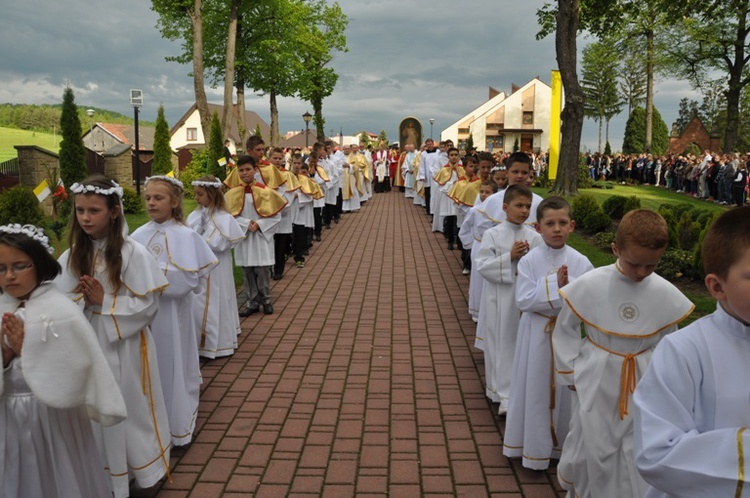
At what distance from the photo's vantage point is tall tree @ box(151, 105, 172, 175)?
25.7m

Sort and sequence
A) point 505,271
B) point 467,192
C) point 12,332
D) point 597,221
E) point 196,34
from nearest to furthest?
point 12,332 → point 505,271 → point 467,192 → point 597,221 → point 196,34

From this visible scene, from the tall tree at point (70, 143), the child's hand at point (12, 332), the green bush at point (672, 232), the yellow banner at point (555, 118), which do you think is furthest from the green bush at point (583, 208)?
the tall tree at point (70, 143)

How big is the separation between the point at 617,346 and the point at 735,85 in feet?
119

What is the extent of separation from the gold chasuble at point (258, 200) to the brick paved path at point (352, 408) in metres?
1.42

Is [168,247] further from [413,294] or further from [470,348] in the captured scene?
[413,294]

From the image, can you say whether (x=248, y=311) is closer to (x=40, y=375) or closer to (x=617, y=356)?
(x=40, y=375)

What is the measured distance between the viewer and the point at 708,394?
6.62 ft

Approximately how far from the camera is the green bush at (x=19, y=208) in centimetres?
1159

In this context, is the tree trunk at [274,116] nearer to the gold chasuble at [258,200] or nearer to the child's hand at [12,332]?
the gold chasuble at [258,200]

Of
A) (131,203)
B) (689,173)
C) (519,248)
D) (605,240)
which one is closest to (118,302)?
(519,248)

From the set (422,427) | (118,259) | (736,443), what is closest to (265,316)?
(422,427)

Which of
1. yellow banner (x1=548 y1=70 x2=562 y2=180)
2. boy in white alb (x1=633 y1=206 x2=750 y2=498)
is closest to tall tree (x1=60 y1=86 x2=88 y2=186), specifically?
yellow banner (x1=548 y1=70 x2=562 y2=180)

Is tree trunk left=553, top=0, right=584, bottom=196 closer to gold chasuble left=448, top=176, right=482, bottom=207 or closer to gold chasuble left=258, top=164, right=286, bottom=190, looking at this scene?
gold chasuble left=448, top=176, right=482, bottom=207

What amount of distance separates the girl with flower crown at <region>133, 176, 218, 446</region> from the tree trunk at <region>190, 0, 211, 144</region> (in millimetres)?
19279
